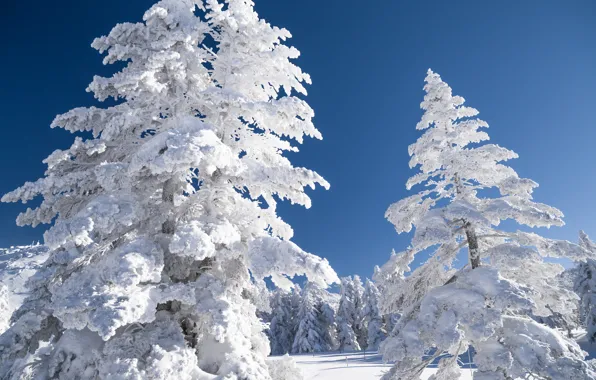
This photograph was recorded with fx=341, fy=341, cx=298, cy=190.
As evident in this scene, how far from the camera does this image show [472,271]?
8875mm

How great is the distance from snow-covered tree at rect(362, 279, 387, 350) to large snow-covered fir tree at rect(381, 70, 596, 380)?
1912 inches

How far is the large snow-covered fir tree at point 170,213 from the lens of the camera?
575 cm

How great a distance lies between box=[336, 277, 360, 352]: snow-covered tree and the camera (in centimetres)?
6053

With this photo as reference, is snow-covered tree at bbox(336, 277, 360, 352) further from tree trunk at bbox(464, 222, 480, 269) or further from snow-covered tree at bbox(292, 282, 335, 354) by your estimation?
tree trunk at bbox(464, 222, 480, 269)

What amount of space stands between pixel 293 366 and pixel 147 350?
337cm

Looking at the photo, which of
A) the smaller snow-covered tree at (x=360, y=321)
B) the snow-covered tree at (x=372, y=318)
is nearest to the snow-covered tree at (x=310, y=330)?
the smaller snow-covered tree at (x=360, y=321)

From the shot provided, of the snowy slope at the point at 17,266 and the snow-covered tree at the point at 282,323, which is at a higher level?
the snowy slope at the point at 17,266

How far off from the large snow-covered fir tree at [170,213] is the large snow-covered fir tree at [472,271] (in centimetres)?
373

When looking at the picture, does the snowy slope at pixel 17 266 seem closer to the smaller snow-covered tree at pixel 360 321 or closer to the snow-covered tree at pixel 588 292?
the smaller snow-covered tree at pixel 360 321

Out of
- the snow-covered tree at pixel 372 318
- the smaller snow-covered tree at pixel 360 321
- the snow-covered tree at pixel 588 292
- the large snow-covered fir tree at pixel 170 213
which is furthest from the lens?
the smaller snow-covered tree at pixel 360 321

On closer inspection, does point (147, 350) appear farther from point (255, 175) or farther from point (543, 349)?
point (543, 349)

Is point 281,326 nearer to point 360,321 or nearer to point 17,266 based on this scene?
point 360,321

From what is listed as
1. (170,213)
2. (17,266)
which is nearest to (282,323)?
(170,213)

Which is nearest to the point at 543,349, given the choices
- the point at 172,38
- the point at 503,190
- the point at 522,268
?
the point at 522,268
